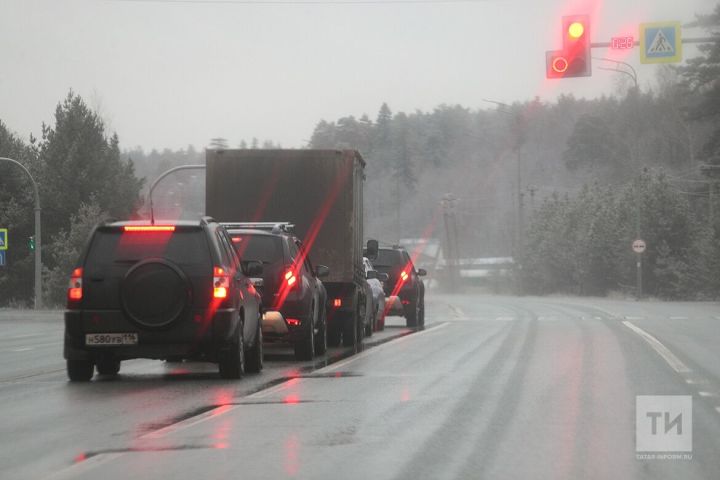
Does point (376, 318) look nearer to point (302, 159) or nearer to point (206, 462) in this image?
point (302, 159)

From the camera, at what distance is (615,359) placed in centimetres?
1786

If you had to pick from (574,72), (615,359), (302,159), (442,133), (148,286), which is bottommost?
(615,359)

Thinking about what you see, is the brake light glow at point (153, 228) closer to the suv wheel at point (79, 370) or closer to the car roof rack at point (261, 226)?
the suv wheel at point (79, 370)

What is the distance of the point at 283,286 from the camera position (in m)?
18.0

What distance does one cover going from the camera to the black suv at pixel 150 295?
14.1 metres

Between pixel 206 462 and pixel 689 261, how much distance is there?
63.1m

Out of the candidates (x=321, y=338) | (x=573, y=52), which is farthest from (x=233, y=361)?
(x=573, y=52)

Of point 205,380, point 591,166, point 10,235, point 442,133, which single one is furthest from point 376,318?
point 442,133

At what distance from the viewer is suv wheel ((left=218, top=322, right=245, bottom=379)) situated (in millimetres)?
14820

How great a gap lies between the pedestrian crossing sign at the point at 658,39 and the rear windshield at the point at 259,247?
8578 millimetres

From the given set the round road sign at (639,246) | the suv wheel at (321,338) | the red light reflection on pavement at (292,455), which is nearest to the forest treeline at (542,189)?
the round road sign at (639,246)

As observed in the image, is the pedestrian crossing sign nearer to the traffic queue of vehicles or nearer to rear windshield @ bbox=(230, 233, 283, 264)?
the traffic queue of vehicles

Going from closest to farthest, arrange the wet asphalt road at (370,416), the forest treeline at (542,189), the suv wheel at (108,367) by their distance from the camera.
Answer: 1. the wet asphalt road at (370,416)
2. the suv wheel at (108,367)
3. the forest treeline at (542,189)

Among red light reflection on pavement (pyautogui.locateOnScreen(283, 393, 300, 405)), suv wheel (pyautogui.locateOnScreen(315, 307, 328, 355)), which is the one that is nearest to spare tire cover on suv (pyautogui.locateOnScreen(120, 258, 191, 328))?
red light reflection on pavement (pyautogui.locateOnScreen(283, 393, 300, 405))
